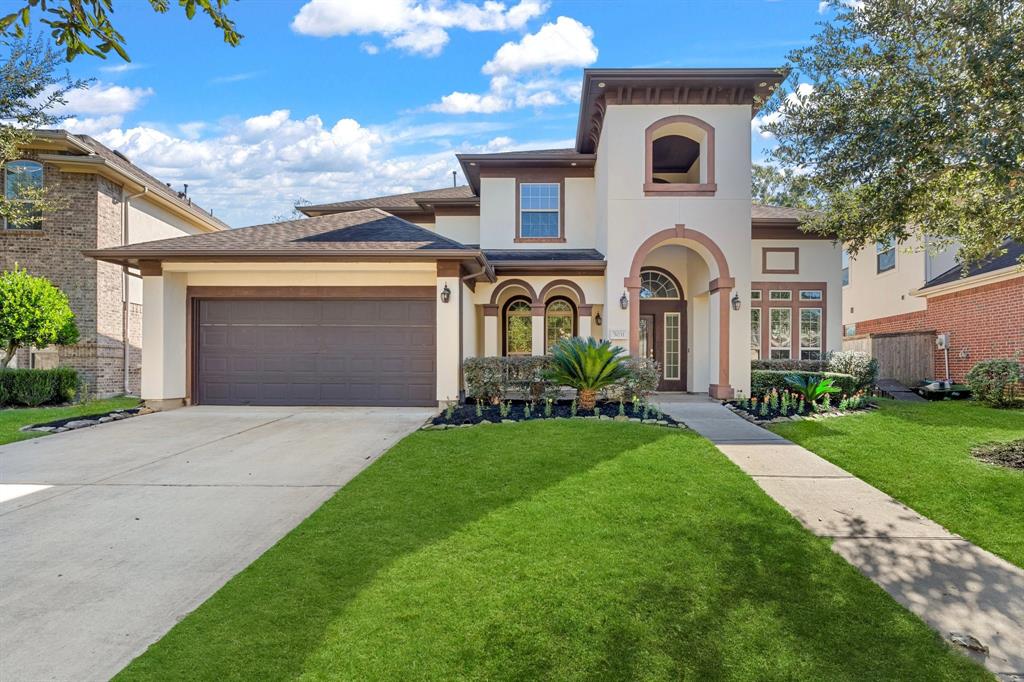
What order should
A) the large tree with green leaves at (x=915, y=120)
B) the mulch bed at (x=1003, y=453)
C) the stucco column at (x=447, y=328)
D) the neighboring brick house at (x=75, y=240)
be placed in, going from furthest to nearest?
1. the neighboring brick house at (x=75, y=240)
2. the stucco column at (x=447, y=328)
3. the mulch bed at (x=1003, y=453)
4. the large tree with green leaves at (x=915, y=120)

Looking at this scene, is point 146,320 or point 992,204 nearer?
point 992,204

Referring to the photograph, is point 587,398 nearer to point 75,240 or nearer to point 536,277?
point 536,277

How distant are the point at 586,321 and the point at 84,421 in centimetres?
1064

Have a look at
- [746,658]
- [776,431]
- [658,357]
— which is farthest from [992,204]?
[658,357]

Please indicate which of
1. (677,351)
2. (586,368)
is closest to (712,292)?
(677,351)

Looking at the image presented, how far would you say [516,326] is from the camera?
602 inches

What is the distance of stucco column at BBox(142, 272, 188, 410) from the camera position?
36.1ft

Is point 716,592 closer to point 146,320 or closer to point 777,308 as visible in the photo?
point 146,320

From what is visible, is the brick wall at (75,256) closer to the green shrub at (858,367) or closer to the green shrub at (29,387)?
the green shrub at (29,387)

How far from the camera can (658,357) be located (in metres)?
14.8

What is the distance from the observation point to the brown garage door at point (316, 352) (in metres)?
11.5

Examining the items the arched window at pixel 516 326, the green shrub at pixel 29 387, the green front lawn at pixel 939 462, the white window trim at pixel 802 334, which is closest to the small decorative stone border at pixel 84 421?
the green shrub at pixel 29 387

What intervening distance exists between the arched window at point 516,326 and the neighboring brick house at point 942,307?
8705 millimetres

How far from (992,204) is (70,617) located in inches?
369
